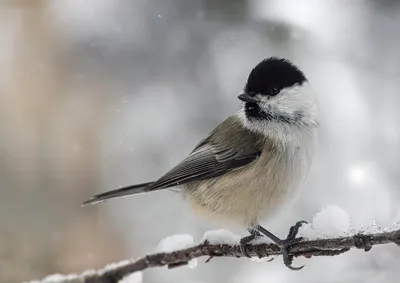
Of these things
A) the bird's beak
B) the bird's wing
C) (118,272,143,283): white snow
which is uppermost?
the bird's beak

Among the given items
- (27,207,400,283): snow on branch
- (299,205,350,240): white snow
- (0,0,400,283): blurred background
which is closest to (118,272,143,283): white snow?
(27,207,400,283): snow on branch

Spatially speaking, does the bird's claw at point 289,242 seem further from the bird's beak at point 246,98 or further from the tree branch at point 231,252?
the bird's beak at point 246,98

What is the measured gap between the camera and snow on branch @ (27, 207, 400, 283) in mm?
715

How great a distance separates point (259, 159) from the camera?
1273 mm

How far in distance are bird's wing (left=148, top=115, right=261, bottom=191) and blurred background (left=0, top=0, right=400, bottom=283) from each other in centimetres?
80

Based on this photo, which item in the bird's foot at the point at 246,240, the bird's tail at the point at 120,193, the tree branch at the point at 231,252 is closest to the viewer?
the tree branch at the point at 231,252

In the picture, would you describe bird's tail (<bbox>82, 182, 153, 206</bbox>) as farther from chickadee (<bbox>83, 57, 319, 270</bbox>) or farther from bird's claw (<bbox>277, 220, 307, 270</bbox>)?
bird's claw (<bbox>277, 220, 307, 270</bbox>)

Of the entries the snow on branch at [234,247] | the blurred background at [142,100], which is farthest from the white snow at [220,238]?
the blurred background at [142,100]

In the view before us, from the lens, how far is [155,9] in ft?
10.3

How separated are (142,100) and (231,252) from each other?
6.75 feet

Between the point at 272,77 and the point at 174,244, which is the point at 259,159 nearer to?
the point at 272,77

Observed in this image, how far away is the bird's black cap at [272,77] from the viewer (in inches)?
45.6

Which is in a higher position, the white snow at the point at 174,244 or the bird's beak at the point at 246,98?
the bird's beak at the point at 246,98

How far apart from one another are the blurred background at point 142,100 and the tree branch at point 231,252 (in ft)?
3.55
